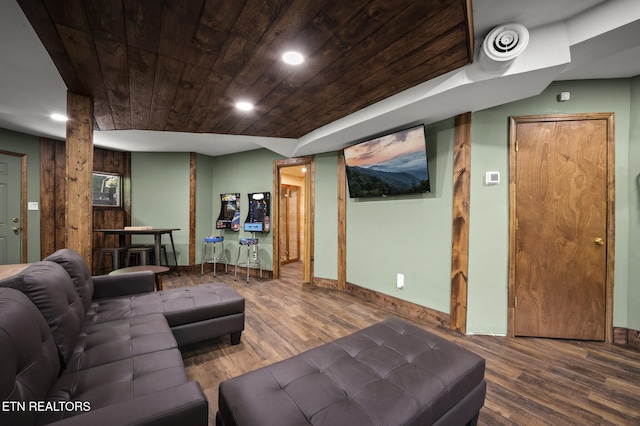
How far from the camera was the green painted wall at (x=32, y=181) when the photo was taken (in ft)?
13.1

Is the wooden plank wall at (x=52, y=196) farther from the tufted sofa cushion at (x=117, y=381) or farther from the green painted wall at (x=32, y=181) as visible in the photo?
the tufted sofa cushion at (x=117, y=381)

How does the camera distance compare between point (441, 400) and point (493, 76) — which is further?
point (493, 76)

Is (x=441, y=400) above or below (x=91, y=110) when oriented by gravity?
below

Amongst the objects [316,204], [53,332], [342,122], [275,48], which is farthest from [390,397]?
[316,204]

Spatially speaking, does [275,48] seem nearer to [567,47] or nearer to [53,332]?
[567,47]

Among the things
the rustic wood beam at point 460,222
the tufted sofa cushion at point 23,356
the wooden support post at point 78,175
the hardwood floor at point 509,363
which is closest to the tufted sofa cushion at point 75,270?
the wooden support post at point 78,175

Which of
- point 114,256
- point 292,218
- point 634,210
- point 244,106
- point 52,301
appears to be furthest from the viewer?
point 292,218

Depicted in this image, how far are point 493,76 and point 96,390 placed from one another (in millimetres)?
2917

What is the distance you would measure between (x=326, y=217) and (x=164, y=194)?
11.2 feet

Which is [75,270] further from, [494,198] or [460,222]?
[494,198]

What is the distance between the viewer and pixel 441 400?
3.85 feet

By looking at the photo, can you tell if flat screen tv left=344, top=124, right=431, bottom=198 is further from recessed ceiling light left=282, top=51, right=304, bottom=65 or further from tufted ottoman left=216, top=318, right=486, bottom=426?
tufted ottoman left=216, top=318, right=486, bottom=426

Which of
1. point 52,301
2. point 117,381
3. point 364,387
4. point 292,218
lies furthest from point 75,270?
point 292,218

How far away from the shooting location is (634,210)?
2.32 metres
